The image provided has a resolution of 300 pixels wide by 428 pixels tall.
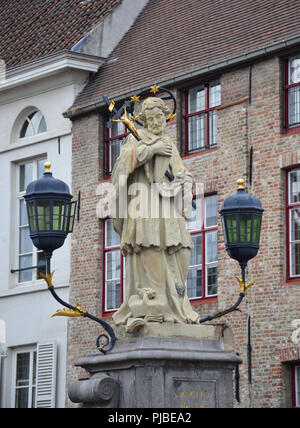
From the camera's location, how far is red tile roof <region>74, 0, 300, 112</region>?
82.5 feet

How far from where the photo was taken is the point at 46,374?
2864 centimetres

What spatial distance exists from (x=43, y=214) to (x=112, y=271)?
13.9 meters

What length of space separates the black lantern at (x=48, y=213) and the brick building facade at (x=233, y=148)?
391 inches

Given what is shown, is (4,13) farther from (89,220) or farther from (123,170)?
(123,170)

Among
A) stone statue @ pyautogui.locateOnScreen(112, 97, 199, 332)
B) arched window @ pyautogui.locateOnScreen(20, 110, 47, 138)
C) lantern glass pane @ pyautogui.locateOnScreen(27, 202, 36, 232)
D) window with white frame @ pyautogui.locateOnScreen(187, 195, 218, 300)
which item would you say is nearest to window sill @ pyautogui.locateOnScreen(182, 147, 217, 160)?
window with white frame @ pyautogui.locateOnScreen(187, 195, 218, 300)

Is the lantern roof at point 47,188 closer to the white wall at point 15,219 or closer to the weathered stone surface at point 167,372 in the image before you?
the weathered stone surface at point 167,372

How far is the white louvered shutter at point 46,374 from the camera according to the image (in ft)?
93.2

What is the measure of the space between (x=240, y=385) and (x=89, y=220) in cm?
628

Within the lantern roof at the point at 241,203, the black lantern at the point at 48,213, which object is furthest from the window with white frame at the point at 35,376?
the black lantern at the point at 48,213

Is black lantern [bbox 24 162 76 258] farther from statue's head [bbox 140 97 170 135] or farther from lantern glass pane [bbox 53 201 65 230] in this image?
statue's head [bbox 140 97 170 135]

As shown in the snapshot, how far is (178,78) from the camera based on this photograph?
85.7ft

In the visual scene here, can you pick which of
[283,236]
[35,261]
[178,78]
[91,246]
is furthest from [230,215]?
[35,261]

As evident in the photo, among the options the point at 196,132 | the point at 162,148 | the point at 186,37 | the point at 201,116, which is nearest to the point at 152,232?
the point at 162,148

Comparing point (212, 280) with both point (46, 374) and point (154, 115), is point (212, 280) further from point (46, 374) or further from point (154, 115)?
point (154, 115)
